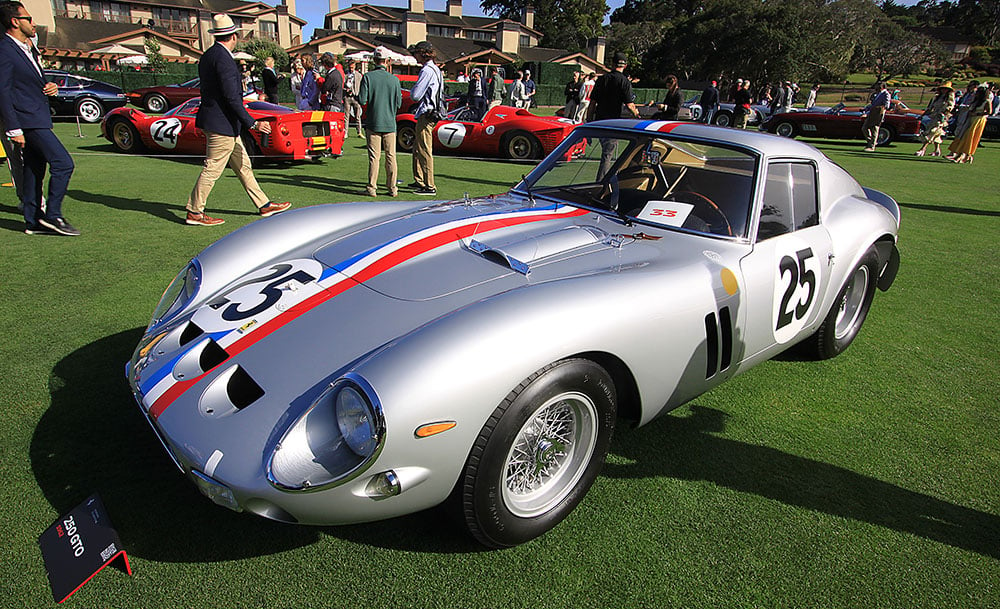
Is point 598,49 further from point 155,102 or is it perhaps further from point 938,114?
point 155,102

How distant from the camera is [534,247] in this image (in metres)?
2.46

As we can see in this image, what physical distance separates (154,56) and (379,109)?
133 ft

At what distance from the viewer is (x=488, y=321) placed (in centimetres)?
178

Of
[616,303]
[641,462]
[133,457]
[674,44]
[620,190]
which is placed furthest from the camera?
[674,44]

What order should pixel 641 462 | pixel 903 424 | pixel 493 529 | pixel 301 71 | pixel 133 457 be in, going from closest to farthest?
1. pixel 493 529
2. pixel 133 457
3. pixel 641 462
4. pixel 903 424
5. pixel 301 71

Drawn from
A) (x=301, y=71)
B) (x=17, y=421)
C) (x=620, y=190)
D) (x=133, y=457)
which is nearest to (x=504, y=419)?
(x=133, y=457)

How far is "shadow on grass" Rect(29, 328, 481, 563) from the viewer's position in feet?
6.32

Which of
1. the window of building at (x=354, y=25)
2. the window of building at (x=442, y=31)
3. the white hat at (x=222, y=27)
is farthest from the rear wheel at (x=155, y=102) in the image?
the window of building at (x=354, y=25)

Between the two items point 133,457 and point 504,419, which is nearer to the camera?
point 504,419

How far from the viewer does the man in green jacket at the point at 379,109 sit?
693 centimetres

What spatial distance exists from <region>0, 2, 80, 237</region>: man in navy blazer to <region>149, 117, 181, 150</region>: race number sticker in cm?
417

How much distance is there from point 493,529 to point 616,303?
838mm

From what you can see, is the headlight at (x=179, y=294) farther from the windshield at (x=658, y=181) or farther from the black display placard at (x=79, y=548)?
the windshield at (x=658, y=181)

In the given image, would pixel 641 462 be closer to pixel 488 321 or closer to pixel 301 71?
pixel 488 321
